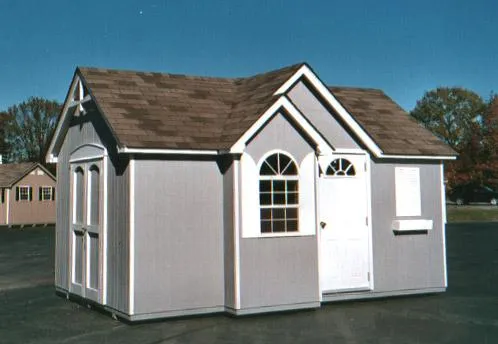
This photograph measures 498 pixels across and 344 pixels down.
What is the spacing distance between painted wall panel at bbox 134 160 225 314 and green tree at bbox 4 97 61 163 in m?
58.2

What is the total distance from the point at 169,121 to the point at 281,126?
1983 mm

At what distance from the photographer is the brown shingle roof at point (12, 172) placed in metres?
43.6

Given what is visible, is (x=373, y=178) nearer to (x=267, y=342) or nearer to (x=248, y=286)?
(x=248, y=286)

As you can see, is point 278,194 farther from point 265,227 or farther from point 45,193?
point 45,193

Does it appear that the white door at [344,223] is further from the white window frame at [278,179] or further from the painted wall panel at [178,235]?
the painted wall panel at [178,235]

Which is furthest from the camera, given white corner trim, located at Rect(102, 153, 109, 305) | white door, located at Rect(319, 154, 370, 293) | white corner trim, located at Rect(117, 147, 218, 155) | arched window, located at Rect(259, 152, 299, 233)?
white door, located at Rect(319, 154, 370, 293)

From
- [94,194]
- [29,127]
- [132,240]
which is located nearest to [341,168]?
[132,240]

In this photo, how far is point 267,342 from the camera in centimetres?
880

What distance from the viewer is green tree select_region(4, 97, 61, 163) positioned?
6581 centimetres

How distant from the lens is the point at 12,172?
4506cm

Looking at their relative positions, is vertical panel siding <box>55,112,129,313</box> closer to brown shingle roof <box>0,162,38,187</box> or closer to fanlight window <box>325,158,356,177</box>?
fanlight window <box>325,158,356,177</box>

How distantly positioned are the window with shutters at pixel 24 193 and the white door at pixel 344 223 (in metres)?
36.5

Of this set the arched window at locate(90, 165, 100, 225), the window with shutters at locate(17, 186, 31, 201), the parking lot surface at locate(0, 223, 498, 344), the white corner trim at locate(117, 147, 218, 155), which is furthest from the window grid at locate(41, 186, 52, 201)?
the white corner trim at locate(117, 147, 218, 155)

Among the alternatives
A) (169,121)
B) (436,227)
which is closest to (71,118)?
(169,121)
